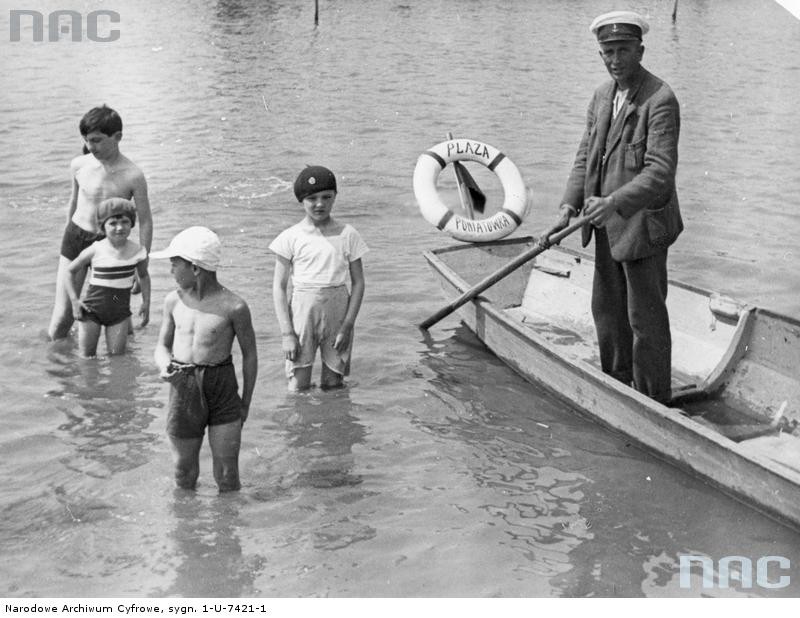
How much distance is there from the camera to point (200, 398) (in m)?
5.21

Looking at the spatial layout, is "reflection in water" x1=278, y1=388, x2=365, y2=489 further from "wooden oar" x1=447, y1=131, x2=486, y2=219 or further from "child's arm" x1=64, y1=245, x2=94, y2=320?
"wooden oar" x1=447, y1=131, x2=486, y2=219

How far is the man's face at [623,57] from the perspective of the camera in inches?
237

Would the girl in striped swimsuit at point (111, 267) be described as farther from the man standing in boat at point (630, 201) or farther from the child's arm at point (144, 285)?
the man standing in boat at point (630, 201)

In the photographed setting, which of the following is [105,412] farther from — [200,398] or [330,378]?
[200,398]

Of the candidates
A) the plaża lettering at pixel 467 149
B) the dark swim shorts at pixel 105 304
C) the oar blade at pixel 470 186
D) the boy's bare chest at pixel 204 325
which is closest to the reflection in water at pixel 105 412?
the dark swim shorts at pixel 105 304

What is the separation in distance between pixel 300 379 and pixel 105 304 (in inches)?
61.0

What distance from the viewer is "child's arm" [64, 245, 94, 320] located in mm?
7203

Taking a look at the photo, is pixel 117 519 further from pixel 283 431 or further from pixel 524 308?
pixel 524 308

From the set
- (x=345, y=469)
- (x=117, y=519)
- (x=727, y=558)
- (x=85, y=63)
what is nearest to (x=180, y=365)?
(x=117, y=519)

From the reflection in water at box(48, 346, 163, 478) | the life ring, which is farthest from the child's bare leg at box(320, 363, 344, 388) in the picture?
the life ring

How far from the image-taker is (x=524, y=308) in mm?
9438

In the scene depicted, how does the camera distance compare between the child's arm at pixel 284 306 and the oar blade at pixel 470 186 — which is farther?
the oar blade at pixel 470 186

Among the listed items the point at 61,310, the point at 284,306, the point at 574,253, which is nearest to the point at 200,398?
the point at 284,306

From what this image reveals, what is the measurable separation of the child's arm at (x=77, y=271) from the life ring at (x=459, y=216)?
3059 millimetres
